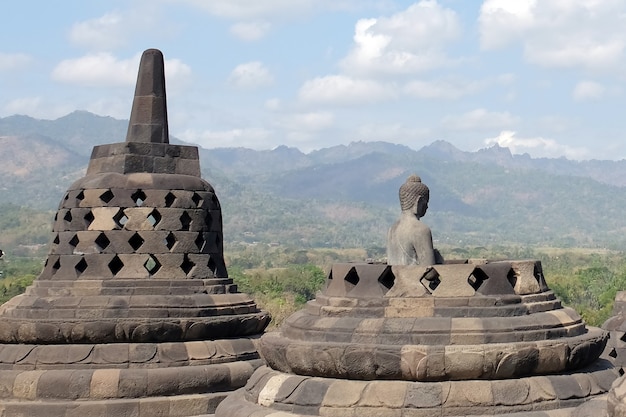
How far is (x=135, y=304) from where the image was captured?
1424cm

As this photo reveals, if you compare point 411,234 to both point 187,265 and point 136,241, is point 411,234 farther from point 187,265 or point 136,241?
point 136,241

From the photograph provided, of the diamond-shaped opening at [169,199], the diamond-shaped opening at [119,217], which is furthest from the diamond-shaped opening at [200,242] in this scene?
the diamond-shaped opening at [119,217]

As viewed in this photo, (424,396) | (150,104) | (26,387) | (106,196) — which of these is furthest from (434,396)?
(150,104)

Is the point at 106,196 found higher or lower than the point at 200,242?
higher

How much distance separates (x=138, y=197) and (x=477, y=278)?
6.72 metres

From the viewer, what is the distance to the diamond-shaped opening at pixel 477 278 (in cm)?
941

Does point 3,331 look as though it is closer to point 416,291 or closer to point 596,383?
point 416,291

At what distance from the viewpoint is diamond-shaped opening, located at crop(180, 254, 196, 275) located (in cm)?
1495

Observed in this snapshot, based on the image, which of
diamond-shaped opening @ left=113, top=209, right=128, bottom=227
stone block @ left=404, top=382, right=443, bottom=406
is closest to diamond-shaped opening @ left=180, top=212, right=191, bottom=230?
diamond-shaped opening @ left=113, top=209, right=128, bottom=227

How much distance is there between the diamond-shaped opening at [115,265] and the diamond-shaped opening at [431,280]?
6.19 meters

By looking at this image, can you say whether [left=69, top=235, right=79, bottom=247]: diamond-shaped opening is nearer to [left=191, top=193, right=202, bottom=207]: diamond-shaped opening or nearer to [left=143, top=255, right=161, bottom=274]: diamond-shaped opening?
[left=143, top=255, right=161, bottom=274]: diamond-shaped opening

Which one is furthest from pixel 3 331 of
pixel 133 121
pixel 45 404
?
pixel 133 121

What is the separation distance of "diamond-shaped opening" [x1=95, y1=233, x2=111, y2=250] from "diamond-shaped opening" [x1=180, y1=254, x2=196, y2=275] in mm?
1027

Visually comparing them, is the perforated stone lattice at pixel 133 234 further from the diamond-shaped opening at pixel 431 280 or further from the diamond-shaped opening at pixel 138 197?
the diamond-shaped opening at pixel 431 280
